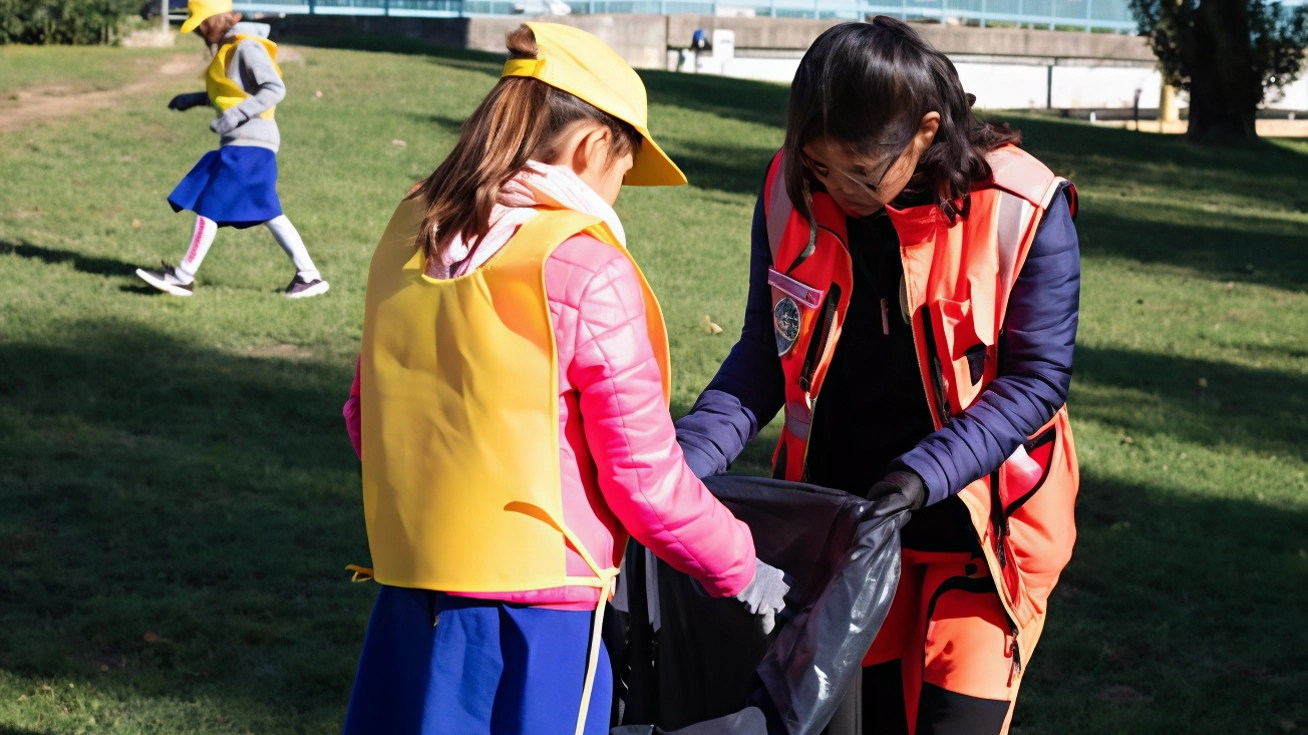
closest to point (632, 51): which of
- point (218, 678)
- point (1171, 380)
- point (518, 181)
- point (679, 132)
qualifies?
point (679, 132)

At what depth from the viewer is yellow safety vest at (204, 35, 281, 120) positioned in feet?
29.4

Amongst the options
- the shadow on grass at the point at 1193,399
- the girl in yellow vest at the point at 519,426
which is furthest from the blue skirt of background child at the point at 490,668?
the shadow on grass at the point at 1193,399

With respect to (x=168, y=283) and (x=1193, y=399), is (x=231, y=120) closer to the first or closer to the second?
(x=168, y=283)

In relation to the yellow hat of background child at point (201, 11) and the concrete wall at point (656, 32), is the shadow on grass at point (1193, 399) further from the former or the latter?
the concrete wall at point (656, 32)

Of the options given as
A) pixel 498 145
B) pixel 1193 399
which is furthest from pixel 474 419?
pixel 1193 399

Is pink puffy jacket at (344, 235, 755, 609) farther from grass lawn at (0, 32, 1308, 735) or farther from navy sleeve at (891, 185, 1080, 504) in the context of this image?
grass lawn at (0, 32, 1308, 735)

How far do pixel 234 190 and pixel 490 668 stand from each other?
727cm

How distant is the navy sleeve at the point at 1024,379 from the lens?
254 centimetres

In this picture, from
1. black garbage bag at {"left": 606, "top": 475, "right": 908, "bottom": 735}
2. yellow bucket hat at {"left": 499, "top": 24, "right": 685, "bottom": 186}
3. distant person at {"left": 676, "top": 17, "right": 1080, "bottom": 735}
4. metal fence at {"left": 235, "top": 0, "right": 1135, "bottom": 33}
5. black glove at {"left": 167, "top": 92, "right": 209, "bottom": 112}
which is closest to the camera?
yellow bucket hat at {"left": 499, "top": 24, "right": 685, "bottom": 186}

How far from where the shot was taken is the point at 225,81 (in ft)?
29.4

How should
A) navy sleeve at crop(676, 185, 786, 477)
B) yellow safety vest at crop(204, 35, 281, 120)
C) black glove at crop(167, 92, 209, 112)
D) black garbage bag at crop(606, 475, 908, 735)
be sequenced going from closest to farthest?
1. black garbage bag at crop(606, 475, 908, 735)
2. navy sleeve at crop(676, 185, 786, 477)
3. yellow safety vest at crop(204, 35, 281, 120)
4. black glove at crop(167, 92, 209, 112)

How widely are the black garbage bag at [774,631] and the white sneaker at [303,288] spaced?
6.91 m

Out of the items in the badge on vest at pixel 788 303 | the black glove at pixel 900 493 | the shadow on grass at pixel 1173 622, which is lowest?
the shadow on grass at pixel 1173 622

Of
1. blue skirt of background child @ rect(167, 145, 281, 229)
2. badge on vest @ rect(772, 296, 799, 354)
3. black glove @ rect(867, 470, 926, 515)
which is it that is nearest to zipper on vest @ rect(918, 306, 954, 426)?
black glove @ rect(867, 470, 926, 515)
